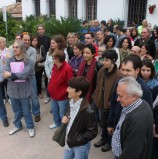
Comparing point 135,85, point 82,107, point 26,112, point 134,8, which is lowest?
point 26,112

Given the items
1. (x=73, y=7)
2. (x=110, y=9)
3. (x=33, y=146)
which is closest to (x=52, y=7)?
(x=73, y=7)

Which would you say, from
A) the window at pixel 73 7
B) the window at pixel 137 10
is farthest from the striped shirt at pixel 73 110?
the window at pixel 73 7

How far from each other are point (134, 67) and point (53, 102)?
6.43 ft

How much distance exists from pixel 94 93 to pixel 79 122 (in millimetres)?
1187

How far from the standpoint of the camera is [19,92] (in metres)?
4.02

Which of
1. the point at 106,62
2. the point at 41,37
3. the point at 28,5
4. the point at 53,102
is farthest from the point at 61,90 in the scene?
the point at 28,5

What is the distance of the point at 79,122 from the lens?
2613 millimetres

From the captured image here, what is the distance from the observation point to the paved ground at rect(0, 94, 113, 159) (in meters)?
3.79

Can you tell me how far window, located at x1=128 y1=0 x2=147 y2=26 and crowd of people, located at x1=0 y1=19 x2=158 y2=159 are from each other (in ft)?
24.3

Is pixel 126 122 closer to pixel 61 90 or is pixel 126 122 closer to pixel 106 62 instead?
pixel 106 62

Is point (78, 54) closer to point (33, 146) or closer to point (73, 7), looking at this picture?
point (33, 146)

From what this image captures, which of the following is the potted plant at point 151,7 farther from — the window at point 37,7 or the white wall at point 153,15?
the window at point 37,7

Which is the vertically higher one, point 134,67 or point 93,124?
point 134,67

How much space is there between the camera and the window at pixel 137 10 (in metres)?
12.9
